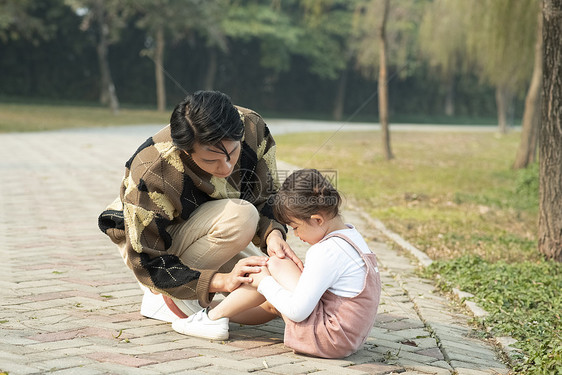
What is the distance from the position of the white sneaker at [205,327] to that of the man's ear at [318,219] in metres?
0.70

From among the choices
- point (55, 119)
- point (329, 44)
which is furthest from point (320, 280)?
point (329, 44)

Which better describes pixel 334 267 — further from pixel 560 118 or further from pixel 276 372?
pixel 560 118

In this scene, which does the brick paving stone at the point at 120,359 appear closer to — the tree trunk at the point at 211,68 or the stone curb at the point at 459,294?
the stone curb at the point at 459,294

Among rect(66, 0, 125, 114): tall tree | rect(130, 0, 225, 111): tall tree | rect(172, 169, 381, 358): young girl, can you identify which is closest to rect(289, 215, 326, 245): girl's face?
rect(172, 169, 381, 358): young girl

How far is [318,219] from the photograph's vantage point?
129 inches

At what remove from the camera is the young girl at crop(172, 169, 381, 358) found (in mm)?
3193

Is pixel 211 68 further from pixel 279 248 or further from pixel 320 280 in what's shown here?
pixel 320 280

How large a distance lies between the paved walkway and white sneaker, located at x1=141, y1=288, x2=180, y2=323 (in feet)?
0.15

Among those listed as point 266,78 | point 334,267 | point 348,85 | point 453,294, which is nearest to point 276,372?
point 334,267

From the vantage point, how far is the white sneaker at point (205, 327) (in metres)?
3.52

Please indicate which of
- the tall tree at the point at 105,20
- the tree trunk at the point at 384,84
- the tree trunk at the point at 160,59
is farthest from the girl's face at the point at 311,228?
the tree trunk at the point at 160,59

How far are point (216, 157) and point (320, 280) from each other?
0.73m

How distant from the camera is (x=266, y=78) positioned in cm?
3806

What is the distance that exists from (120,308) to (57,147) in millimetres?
10313
